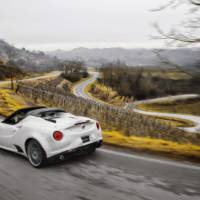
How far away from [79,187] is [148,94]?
8241 cm

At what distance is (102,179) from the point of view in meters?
4.71

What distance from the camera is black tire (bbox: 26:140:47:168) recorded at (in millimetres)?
5379

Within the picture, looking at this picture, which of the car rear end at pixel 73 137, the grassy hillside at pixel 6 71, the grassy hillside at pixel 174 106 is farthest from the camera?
the grassy hillside at pixel 174 106

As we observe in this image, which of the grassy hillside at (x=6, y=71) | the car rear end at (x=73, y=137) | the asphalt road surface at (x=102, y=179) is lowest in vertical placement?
the asphalt road surface at (x=102, y=179)

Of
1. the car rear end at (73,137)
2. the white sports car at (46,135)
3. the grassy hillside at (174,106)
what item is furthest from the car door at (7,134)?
the grassy hillside at (174,106)

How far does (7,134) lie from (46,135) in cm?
128

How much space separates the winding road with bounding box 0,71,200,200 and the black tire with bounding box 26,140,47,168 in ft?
0.39

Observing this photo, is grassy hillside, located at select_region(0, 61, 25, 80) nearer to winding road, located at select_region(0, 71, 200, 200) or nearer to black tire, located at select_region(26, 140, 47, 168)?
black tire, located at select_region(26, 140, 47, 168)

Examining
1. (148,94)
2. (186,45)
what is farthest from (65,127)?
(148,94)

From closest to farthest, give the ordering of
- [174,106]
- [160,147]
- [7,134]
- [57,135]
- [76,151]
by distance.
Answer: [57,135] → [76,151] → [160,147] → [7,134] → [174,106]

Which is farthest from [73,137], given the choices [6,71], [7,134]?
[6,71]

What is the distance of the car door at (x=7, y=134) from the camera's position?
6.06 m

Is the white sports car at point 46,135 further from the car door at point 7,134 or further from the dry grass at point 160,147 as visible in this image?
the dry grass at point 160,147

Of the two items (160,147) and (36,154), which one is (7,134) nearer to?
(36,154)
